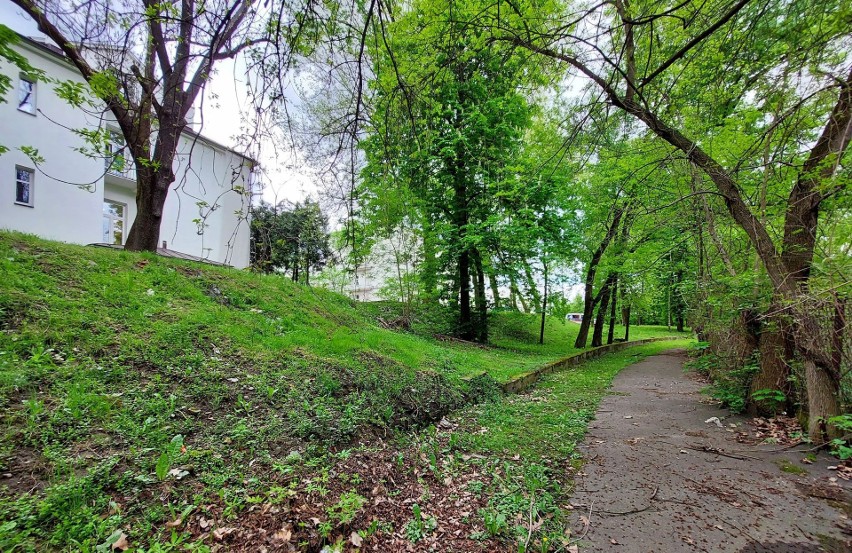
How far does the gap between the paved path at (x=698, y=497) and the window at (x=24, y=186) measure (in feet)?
50.4

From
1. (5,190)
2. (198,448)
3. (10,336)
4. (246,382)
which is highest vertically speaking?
(5,190)

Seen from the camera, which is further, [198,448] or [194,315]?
[194,315]

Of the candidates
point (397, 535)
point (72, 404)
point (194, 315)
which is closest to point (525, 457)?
point (397, 535)

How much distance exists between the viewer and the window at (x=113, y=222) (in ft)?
43.8

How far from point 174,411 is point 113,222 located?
597 inches

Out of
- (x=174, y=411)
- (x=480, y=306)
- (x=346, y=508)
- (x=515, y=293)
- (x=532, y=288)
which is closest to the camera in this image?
(x=346, y=508)

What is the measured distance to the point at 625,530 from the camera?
2.40 meters

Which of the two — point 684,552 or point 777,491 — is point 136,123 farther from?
point 777,491

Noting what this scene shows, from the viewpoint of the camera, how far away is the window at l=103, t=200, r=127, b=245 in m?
13.3

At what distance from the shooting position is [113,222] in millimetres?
13727

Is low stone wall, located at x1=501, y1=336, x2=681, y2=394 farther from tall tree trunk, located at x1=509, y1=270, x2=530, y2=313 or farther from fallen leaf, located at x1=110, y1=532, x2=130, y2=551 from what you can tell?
fallen leaf, located at x1=110, y1=532, x2=130, y2=551

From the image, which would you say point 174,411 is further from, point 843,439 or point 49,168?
point 49,168

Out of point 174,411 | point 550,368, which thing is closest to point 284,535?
point 174,411

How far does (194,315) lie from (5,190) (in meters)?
10.7
